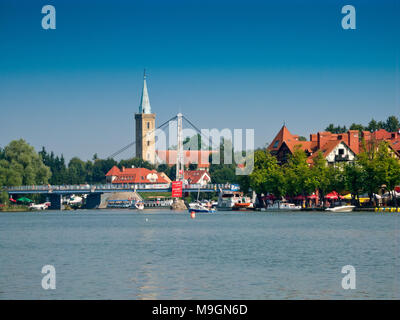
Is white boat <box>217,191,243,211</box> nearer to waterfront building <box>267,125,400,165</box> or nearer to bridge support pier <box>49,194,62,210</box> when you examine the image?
waterfront building <box>267,125,400,165</box>

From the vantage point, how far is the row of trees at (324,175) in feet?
322

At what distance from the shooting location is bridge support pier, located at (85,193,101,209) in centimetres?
18000

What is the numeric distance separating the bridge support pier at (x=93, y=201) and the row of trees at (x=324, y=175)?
59.9m

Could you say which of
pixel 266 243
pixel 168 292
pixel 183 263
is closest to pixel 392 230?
pixel 266 243

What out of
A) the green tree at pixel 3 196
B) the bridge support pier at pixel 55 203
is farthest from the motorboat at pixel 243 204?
the bridge support pier at pixel 55 203

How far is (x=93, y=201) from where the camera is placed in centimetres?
18150

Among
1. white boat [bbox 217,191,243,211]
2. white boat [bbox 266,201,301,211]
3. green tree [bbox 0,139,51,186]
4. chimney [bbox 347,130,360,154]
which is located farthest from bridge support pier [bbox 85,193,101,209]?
chimney [bbox 347,130,360,154]

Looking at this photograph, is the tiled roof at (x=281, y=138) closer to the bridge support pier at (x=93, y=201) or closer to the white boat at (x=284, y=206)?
the white boat at (x=284, y=206)

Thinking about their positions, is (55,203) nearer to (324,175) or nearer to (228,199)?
(228,199)

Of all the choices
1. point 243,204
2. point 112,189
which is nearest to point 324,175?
point 243,204

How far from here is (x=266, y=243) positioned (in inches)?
1923

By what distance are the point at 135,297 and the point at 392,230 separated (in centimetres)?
3697

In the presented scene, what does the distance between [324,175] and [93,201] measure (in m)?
86.1
